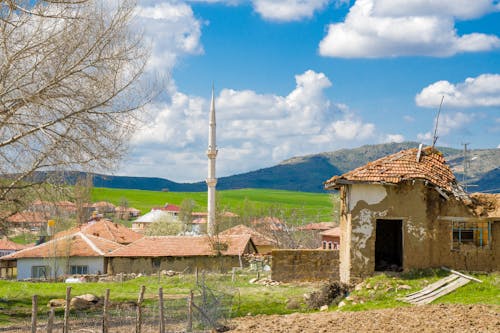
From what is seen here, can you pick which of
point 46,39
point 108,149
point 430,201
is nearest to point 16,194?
point 108,149

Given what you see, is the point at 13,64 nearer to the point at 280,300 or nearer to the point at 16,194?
the point at 16,194

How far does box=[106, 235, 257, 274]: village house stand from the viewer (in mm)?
44594

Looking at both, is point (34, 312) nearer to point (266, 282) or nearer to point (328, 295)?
point (328, 295)

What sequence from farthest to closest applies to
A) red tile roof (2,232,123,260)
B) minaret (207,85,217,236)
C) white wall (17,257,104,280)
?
minaret (207,85,217,236) → white wall (17,257,104,280) → red tile roof (2,232,123,260)

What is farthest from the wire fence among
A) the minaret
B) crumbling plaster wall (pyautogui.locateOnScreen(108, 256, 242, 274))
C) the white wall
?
the minaret

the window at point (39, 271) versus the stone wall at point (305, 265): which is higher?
the stone wall at point (305, 265)

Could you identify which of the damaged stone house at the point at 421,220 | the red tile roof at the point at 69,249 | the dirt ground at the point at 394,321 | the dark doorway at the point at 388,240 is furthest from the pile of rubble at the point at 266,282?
the red tile roof at the point at 69,249

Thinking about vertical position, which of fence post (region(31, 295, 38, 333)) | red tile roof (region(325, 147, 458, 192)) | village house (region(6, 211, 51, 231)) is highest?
red tile roof (region(325, 147, 458, 192))

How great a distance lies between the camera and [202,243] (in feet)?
154

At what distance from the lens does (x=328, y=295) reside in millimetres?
20500

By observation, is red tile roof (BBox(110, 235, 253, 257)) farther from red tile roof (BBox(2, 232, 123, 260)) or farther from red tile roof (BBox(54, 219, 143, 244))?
red tile roof (BBox(54, 219, 143, 244))

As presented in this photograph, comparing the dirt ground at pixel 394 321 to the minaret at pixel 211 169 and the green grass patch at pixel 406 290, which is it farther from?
the minaret at pixel 211 169

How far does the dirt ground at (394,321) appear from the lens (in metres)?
15.1

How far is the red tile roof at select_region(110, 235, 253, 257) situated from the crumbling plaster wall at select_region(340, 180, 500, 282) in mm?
24373
